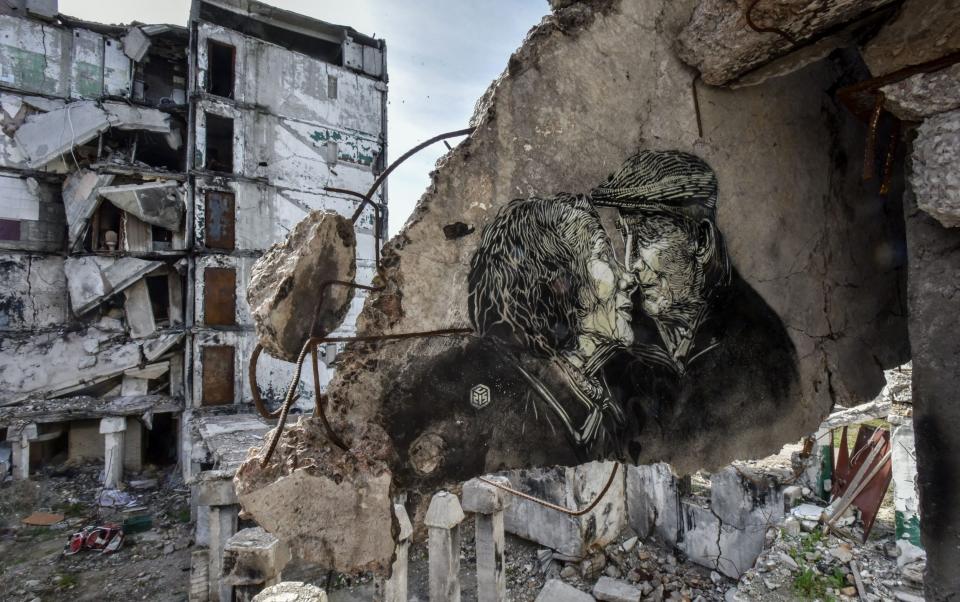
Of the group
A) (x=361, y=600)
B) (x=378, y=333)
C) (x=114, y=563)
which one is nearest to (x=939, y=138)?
(x=378, y=333)

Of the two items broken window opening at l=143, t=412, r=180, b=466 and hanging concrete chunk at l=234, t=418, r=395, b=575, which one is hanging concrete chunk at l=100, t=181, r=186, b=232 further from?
hanging concrete chunk at l=234, t=418, r=395, b=575

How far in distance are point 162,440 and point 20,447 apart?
303 cm

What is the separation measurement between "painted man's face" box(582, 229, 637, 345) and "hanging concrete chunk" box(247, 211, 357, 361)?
96 centimetres

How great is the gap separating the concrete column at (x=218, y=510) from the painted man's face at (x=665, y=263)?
16.3 ft

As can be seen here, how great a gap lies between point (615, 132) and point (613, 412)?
1158 millimetres

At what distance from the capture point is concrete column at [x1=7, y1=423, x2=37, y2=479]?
453 inches

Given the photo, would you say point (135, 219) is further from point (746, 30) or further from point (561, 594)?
point (746, 30)

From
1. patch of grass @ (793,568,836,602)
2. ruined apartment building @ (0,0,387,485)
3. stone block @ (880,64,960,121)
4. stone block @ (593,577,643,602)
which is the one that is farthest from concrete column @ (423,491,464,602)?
ruined apartment building @ (0,0,387,485)

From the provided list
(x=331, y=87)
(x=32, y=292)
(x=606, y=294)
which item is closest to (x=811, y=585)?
(x=606, y=294)

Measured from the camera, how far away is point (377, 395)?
1.83m

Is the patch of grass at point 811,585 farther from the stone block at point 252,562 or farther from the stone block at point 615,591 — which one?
the stone block at point 252,562

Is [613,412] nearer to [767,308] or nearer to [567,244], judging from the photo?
[567,244]

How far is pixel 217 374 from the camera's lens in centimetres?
1292

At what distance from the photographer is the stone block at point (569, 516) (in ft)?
24.2
